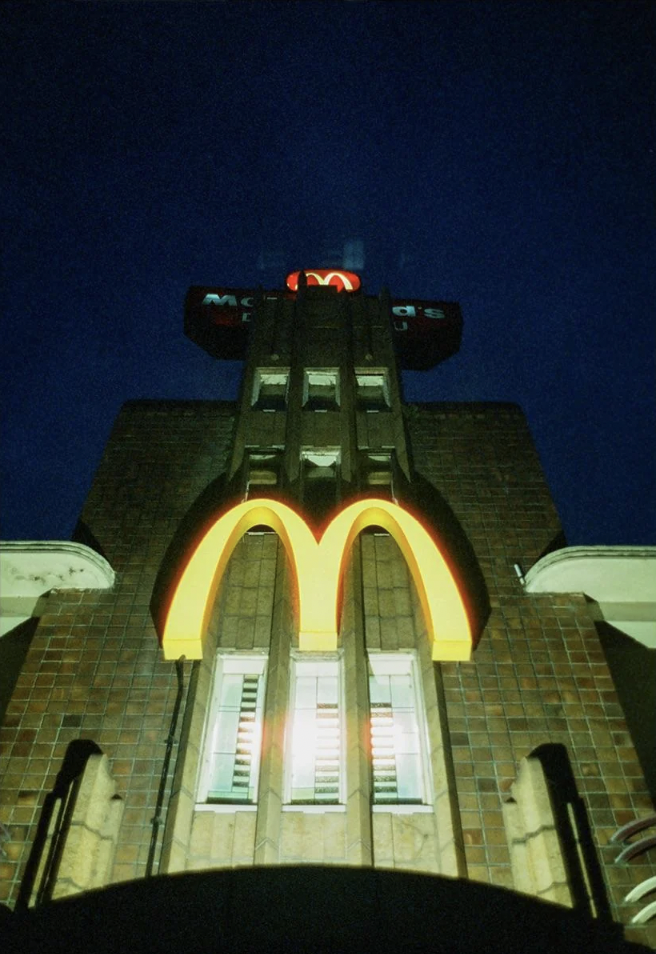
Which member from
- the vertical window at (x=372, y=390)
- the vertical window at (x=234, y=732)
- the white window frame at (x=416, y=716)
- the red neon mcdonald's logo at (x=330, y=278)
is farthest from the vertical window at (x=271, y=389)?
the white window frame at (x=416, y=716)

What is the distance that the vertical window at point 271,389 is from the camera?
1576cm

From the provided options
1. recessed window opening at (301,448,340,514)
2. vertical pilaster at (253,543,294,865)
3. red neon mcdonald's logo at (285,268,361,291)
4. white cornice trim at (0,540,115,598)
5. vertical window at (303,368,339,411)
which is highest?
red neon mcdonald's logo at (285,268,361,291)

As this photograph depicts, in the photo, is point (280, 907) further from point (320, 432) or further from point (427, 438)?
→ point (427, 438)

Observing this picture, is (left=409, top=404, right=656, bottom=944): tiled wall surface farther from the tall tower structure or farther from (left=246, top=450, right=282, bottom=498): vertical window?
(left=246, top=450, right=282, bottom=498): vertical window

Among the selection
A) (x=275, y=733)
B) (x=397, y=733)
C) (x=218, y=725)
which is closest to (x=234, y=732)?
(x=218, y=725)

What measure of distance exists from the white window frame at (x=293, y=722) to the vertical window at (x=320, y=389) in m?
7.07

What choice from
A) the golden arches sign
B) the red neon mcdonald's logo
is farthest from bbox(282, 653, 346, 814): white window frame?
the red neon mcdonald's logo

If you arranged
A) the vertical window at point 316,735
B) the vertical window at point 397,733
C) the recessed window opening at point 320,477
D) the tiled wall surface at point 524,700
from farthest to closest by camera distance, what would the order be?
the recessed window opening at point 320,477
the vertical window at point 397,733
the vertical window at point 316,735
the tiled wall surface at point 524,700

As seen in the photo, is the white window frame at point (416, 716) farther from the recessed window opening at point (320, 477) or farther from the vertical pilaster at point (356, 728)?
the recessed window opening at point (320, 477)

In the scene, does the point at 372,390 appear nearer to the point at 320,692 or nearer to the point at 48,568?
the point at 320,692

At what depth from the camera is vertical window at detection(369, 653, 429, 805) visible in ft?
29.0

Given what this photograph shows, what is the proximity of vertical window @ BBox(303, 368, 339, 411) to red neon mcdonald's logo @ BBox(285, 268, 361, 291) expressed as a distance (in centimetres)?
624

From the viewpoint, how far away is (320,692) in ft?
32.3

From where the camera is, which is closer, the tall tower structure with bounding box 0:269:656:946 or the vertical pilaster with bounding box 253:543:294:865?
the vertical pilaster with bounding box 253:543:294:865
